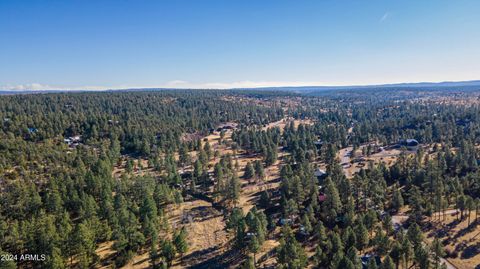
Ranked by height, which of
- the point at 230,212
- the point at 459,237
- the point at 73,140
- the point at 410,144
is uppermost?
the point at 73,140

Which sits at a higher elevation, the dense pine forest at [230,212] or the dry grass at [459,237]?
the dense pine forest at [230,212]

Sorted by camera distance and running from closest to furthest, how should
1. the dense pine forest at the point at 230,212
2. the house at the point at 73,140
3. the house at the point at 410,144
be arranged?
the dense pine forest at the point at 230,212, the house at the point at 73,140, the house at the point at 410,144

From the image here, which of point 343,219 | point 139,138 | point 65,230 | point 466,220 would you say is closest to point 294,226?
point 343,219

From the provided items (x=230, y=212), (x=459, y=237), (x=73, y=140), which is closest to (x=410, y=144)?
(x=459, y=237)

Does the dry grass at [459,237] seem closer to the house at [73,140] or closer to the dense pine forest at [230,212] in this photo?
the dense pine forest at [230,212]

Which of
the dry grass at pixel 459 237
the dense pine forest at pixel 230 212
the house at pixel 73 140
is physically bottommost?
the dry grass at pixel 459 237

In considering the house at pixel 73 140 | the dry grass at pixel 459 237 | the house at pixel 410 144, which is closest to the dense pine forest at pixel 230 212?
the dry grass at pixel 459 237

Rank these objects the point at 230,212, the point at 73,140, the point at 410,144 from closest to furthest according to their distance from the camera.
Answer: the point at 230,212, the point at 73,140, the point at 410,144

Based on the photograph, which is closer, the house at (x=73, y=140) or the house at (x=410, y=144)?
the house at (x=73, y=140)

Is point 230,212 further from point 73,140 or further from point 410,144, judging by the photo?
point 410,144

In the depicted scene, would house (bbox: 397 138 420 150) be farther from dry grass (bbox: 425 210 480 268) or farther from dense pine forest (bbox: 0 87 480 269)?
dry grass (bbox: 425 210 480 268)

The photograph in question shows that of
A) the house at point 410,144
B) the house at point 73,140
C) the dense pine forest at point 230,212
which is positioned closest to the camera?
the dense pine forest at point 230,212
